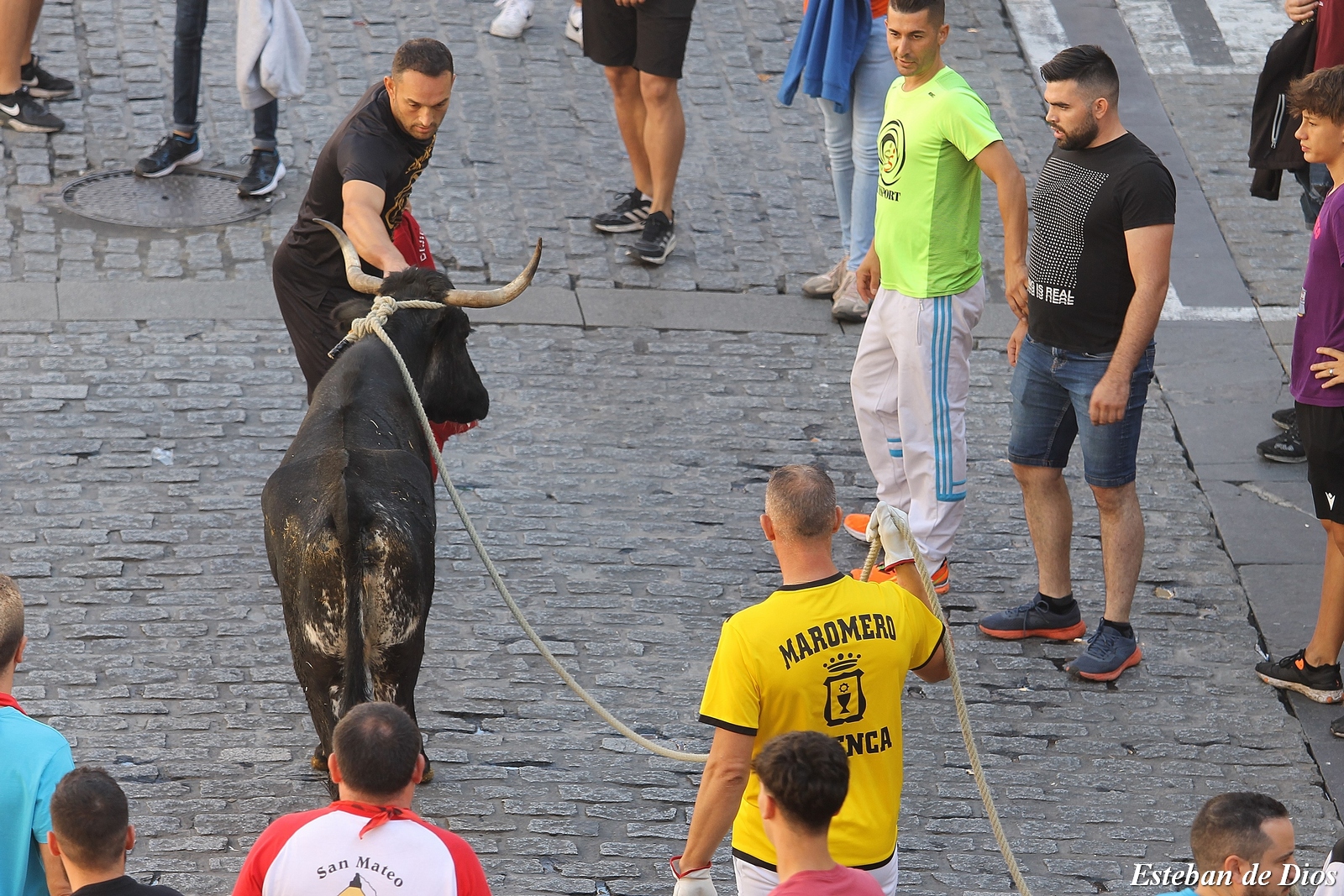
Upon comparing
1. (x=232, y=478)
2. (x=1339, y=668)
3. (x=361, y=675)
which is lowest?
(x=232, y=478)

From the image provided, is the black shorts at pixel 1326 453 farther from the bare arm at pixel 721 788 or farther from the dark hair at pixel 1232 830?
the bare arm at pixel 721 788

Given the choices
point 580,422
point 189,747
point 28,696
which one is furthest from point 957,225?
point 28,696

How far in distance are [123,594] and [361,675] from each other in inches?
86.3

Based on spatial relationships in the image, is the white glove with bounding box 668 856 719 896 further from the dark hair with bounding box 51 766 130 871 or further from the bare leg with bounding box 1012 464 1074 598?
the bare leg with bounding box 1012 464 1074 598

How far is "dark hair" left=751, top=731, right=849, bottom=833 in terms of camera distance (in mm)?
3559

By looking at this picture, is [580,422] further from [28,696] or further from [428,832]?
[428,832]

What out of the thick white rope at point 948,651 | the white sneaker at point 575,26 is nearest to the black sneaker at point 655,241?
the white sneaker at point 575,26

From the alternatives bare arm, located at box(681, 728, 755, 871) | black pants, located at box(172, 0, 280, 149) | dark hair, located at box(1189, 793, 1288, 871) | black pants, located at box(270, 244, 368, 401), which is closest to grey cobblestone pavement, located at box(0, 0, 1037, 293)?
black pants, located at box(172, 0, 280, 149)

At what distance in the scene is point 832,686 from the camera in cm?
412

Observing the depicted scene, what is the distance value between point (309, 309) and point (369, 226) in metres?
0.74

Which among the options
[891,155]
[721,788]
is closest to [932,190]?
[891,155]

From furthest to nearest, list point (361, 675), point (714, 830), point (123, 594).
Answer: point (123, 594) → point (361, 675) → point (714, 830)

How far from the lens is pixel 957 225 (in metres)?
6.91

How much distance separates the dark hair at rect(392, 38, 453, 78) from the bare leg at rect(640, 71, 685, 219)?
118 inches
